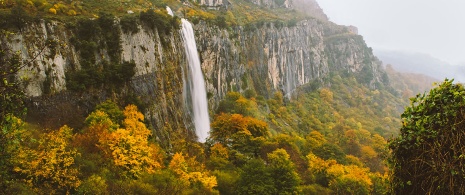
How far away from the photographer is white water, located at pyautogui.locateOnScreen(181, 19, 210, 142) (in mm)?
50000

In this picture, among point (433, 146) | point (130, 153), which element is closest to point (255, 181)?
point (130, 153)

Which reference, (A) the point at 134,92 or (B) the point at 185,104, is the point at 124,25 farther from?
(B) the point at 185,104

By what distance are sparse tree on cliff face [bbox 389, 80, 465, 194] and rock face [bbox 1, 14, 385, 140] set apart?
950 cm

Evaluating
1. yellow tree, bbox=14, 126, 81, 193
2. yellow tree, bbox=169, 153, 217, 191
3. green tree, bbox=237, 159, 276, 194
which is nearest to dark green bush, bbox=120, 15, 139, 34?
yellow tree, bbox=169, 153, 217, 191

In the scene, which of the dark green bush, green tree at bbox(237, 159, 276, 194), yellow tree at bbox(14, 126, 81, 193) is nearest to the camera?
yellow tree at bbox(14, 126, 81, 193)

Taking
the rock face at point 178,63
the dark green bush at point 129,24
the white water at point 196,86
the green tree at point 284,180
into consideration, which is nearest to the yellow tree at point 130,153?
the rock face at point 178,63

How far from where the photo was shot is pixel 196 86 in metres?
52.6

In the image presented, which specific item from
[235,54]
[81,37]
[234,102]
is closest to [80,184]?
[81,37]

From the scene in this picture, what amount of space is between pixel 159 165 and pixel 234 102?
34.3 meters

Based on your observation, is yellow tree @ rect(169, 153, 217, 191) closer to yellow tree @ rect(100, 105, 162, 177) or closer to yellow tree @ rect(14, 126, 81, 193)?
yellow tree @ rect(100, 105, 162, 177)

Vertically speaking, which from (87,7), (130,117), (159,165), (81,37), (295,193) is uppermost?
(87,7)

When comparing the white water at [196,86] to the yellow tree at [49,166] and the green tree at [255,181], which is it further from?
the yellow tree at [49,166]

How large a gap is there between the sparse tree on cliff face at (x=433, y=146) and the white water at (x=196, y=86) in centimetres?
4098

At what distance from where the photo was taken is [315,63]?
5177 inches
